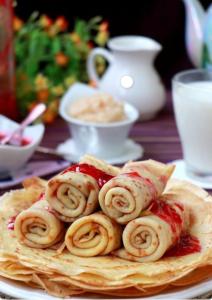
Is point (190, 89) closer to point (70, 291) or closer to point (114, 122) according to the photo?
point (114, 122)

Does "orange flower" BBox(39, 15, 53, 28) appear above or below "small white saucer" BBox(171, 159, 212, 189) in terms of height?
above

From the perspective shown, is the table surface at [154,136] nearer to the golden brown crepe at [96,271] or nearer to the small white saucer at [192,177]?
the small white saucer at [192,177]

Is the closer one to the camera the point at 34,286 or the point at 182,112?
the point at 34,286

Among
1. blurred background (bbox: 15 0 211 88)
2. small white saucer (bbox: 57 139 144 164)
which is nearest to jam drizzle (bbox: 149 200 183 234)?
small white saucer (bbox: 57 139 144 164)

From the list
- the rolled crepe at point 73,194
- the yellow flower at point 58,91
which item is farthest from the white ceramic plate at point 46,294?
the yellow flower at point 58,91

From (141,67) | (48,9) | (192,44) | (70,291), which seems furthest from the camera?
(48,9)

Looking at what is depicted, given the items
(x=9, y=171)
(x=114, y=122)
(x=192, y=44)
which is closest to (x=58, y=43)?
(x=192, y=44)

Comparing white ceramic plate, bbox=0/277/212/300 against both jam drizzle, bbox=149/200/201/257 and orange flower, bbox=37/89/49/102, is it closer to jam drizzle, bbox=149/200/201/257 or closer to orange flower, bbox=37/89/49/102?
jam drizzle, bbox=149/200/201/257
